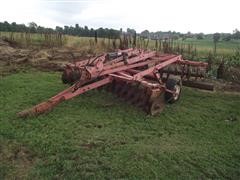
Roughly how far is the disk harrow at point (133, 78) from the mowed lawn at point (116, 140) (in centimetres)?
23

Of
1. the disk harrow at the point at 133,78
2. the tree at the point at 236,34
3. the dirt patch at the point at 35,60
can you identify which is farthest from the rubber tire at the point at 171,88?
the tree at the point at 236,34

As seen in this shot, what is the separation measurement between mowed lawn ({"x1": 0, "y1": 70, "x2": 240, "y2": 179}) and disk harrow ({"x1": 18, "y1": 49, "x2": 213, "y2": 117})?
228 millimetres

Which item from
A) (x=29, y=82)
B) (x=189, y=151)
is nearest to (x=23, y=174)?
(x=189, y=151)

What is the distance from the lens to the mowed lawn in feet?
14.9

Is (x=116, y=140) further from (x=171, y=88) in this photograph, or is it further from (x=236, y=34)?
(x=236, y=34)

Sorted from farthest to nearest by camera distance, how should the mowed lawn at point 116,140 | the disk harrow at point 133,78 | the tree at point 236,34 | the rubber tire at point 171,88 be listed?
the tree at point 236,34, the rubber tire at point 171,88, the disk harrow at point 133,78, the mowed lawn at point 116,140

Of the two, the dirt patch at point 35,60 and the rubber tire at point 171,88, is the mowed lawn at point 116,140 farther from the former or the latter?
the dirt patch at point 35,60

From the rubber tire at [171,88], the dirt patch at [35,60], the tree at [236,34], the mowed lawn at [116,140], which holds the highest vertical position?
the tree at [236,34]

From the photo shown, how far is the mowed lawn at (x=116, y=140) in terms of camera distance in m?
4.53

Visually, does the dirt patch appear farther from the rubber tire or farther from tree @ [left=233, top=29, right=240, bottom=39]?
tree @ [left=233, top=29, right=240, bottom=39]

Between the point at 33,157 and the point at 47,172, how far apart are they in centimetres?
53

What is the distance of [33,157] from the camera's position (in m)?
4.83

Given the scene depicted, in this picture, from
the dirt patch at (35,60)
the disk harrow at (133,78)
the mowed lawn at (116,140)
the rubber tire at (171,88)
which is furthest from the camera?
the dirt patch at (35,60)

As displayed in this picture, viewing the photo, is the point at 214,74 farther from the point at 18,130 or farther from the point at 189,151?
the point at 18,130
